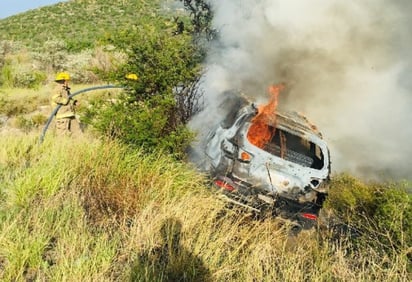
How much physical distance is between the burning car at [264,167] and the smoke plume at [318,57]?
2.09 feet

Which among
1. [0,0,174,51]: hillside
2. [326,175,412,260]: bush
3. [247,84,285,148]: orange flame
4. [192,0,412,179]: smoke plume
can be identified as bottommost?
[326,175,412,260]: bush

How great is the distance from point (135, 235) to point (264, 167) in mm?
2798

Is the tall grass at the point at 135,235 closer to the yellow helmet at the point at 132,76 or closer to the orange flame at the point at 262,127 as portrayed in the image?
the orange flame at the point at 262,127

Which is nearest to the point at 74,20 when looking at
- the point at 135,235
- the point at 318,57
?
the point at 318,57

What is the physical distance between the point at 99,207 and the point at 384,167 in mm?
9601

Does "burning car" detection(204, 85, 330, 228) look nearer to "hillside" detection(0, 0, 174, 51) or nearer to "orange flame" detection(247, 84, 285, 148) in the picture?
"orange flame" detection(247, 84, 285, 148)

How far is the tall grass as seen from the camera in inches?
127

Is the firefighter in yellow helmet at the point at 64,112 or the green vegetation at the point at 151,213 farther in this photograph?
the firefighter in yellow helmet at the point at 64,112

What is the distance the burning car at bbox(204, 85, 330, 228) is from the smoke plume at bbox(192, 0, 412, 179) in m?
0.64

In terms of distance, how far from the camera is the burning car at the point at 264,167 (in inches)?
227

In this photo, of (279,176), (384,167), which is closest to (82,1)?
(384,167)

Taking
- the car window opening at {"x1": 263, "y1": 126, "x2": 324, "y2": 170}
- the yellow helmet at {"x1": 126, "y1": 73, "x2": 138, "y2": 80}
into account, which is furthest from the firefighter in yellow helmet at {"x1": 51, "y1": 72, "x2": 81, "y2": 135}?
the car window opening at {"x1": 263, "y1": 126, "x2": 324, "y2": 170}

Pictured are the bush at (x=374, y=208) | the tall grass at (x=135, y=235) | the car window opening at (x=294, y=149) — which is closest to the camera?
the tall grass at (x=135, y=235)

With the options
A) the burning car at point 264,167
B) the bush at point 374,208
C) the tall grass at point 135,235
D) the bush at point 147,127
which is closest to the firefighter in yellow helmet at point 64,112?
the bush at point 147,127
